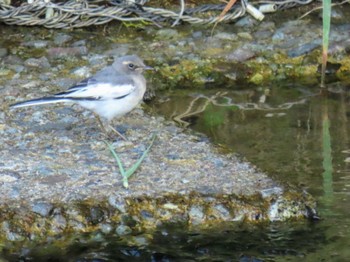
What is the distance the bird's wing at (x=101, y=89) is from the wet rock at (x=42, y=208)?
119cm

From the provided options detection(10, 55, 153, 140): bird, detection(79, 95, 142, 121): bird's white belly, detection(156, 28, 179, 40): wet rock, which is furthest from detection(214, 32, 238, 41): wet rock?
detection(79, 95, 142, 121): bird's white belly

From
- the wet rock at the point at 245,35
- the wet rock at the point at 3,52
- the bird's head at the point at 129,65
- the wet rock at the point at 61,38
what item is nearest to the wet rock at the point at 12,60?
the wet rock at the point at 3,52

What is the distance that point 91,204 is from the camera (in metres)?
5.78

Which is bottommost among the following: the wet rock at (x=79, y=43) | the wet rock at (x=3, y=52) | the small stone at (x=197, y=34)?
the wet rock at (x=3, y=52)

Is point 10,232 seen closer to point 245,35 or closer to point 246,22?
point 245,35

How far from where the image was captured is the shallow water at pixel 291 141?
217 inches

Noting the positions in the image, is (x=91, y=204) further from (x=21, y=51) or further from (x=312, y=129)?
(x=21, y=51)

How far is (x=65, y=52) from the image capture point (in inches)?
327

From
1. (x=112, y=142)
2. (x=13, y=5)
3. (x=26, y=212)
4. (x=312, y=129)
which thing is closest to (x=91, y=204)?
(x=26, y=212)

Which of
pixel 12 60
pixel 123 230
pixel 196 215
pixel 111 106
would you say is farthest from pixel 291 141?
pixel 12 60

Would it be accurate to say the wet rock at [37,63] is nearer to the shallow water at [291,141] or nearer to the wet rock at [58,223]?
the shallow water at [291,141]

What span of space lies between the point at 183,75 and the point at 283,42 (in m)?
0.99

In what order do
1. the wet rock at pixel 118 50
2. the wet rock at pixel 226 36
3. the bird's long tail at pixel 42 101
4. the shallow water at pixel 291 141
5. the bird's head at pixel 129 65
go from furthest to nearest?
the wet rock at pixel 226 36 → the wet rock at pixel 118 50 → the bird's head at pixel 129 65 → the bird's long tail at pixel 42 101 → the shallow water at pixel 291 141

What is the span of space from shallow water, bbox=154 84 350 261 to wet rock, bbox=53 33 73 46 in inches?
46.6
